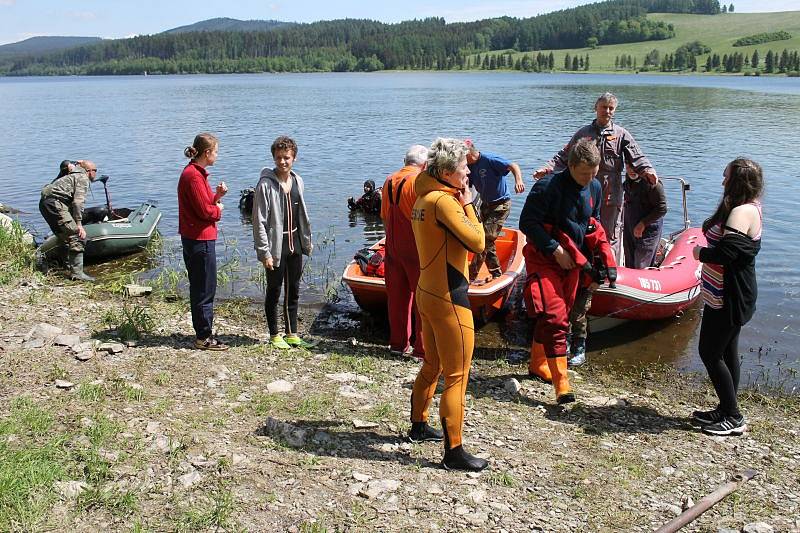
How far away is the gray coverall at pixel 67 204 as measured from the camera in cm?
968

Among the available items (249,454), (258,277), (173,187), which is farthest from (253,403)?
(173,187)

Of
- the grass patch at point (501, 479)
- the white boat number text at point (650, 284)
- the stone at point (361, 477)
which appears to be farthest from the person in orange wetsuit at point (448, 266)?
the white boat number text at point (650, 284)

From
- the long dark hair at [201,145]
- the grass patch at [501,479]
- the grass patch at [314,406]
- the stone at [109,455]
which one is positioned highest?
the long dark hair at [201,145]

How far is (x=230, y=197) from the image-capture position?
60.9ft

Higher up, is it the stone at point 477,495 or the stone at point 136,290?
the stone at point 136,290

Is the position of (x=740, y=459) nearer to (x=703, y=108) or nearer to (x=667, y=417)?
(x=667, y=417)

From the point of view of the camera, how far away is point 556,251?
564cm

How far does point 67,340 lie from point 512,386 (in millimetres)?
4059

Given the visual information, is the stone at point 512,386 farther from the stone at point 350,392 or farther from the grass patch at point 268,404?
the grass patch at point 268,404

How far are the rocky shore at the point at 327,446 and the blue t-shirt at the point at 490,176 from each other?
6.84 feet

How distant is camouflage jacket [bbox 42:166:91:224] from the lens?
9.66 meters

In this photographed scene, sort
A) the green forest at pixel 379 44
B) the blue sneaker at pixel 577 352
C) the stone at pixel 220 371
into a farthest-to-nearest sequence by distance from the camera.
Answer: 1. the green forest at pixel 379 44
2. the blue sneaker at pixel 577 352
3. the stone at pixel 220 371

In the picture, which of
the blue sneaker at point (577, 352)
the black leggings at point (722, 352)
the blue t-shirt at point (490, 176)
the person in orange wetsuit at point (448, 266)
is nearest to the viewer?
the person in orange wetsuit at point (448, 266)

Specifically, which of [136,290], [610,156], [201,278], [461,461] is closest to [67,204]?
[136,290]
